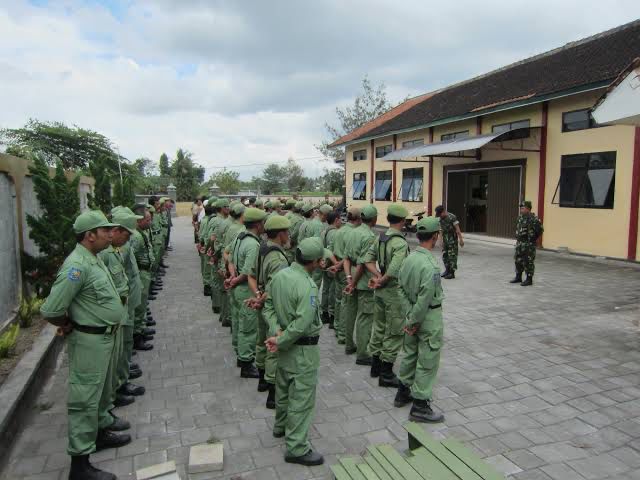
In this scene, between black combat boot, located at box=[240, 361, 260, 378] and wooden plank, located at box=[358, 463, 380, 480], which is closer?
wooden plank, located at box=[358, 463, 380, 480]

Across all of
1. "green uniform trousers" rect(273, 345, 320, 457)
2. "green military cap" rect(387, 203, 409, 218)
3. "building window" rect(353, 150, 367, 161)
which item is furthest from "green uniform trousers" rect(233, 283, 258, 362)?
"building window" rect(353, 150, 367, 161)

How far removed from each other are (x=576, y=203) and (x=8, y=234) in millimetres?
13146

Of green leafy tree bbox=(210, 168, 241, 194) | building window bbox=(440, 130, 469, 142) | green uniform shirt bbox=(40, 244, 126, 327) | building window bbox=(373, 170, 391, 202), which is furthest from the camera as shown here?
green leafy tree bbox=(210, 168, 241, 194)

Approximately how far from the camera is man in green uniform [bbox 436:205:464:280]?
31.9 feet

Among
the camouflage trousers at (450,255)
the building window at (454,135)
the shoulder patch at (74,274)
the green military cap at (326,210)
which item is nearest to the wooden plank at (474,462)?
the shoulder patch at (74,274)

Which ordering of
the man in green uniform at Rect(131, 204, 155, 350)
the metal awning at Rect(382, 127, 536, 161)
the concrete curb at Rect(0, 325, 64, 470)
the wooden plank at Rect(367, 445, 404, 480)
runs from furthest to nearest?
1. the metal awning at Rect(382, 127, 536, 161)
2. the man in green uniform at Rect(131, 204, 155, 350)
3. the concrete curb at Rect(0, 325, 64, 470)
4. the wooden plank at Rect(367, 445, 404, 480)

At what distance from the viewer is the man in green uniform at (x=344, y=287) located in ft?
18.0

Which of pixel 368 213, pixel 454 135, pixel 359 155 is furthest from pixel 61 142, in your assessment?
pixel 368 213

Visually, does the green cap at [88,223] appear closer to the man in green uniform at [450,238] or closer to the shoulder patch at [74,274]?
the shoulder patch at [74,274]

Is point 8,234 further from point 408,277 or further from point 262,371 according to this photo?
point 408,277

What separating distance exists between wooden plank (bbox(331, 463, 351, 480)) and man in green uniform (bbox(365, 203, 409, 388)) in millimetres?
1658

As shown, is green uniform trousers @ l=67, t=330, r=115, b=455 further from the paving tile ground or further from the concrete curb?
the concrete curb

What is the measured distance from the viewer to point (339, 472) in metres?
2.99

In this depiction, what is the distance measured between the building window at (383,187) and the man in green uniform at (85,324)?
63.8 ft
